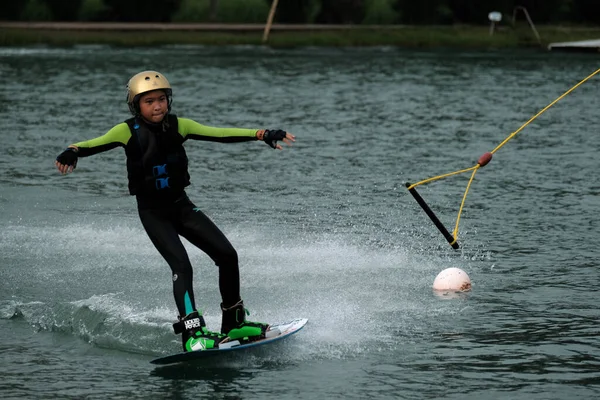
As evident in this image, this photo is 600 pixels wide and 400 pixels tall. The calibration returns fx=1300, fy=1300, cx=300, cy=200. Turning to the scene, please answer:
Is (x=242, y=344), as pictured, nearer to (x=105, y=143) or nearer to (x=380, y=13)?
(x=105, y=143)

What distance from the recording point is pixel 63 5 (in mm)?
56344

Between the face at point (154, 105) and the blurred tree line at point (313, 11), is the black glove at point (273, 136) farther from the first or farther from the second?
the blurred tree line at point (313, 11)

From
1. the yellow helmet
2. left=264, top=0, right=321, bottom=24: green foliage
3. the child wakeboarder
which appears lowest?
the child wakeboarder

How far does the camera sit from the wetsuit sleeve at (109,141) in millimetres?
9562

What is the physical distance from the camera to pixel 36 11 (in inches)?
2219

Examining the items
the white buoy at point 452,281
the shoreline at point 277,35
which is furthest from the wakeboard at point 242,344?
the shoreline at point 277,35

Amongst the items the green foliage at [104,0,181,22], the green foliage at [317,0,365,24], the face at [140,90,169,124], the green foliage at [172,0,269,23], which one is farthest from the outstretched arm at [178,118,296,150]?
the green foliage at [317,0,365,24]

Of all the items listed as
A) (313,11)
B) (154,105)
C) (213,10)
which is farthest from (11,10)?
(154,105)

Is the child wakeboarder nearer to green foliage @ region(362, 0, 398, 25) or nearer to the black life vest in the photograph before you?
the black life vest

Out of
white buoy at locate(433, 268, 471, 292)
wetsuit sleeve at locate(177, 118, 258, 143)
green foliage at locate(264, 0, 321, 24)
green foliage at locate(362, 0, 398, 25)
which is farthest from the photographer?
green foliage at locate(362, 0, 398, 25)

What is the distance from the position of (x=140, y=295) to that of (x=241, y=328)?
238 cm

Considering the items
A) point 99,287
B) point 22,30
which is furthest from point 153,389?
point 22,30

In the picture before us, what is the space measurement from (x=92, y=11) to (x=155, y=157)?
49.1m

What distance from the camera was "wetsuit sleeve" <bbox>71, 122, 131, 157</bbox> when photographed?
31.4 feet
